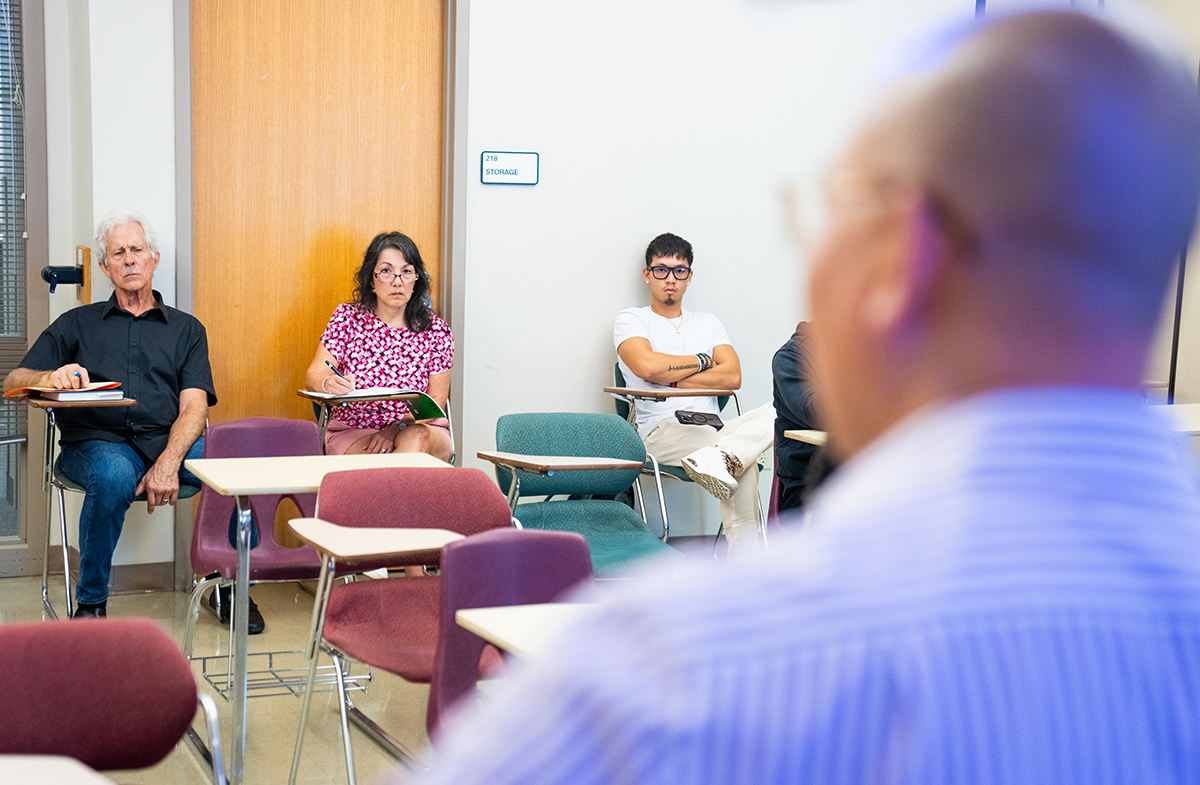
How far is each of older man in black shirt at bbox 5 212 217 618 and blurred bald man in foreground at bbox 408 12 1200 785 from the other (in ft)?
12.4

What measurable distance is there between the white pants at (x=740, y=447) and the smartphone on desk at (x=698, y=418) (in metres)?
0.03

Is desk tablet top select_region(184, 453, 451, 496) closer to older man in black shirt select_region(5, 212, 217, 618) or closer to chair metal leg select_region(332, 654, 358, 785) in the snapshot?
chair metal leg select_region(332, 654, 358, 785)

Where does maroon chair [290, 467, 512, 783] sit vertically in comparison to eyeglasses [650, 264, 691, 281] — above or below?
below

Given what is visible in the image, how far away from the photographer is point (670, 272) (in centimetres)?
484

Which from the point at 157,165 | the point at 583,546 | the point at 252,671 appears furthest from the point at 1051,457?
the point at 157,165

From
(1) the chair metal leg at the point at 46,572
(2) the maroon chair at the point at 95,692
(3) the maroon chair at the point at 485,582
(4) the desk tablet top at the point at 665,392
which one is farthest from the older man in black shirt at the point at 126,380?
(2) the maroon chair at the point at 95,692

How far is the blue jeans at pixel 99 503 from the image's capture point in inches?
145

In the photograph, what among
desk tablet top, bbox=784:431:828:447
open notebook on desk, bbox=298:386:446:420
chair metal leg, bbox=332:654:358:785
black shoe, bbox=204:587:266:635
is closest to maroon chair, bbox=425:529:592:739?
chair metal leg, bbox=332:654:358:785

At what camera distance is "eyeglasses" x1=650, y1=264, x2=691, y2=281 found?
4836 mm

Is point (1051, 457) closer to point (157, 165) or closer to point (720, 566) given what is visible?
point (720, 566)

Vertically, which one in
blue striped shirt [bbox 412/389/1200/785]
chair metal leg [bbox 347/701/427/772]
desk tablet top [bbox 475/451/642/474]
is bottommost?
chair metal leg [bbox 347/701/427/772]

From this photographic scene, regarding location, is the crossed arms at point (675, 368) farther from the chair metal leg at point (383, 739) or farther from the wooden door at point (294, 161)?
the chair metal leg at point (383, 739)

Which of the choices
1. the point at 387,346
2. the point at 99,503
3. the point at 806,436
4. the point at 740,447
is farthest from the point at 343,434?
the point at 806,436

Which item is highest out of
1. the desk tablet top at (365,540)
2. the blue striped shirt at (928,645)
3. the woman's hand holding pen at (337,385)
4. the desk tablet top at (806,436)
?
the blue striped shirt at (928,645)
